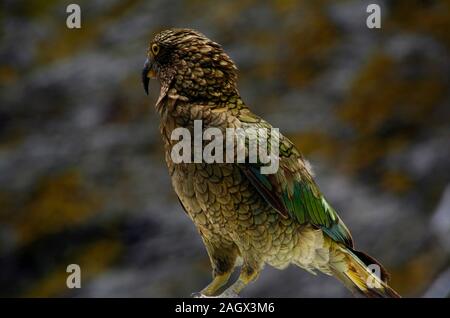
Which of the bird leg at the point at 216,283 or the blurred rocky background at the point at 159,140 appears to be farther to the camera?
the blurred rocky background at the point at 159,140

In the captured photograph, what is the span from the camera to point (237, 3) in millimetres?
2312

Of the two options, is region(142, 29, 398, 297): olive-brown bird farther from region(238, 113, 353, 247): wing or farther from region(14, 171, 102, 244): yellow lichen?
region(14, 171, 102, 244): yellow lichen

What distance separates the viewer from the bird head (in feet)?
3.42

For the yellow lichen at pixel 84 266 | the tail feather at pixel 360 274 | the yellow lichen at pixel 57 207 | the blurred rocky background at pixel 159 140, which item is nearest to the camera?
the tail feather at pixel 360 274

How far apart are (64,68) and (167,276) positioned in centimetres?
102

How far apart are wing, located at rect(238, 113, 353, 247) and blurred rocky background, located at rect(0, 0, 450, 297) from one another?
994 mm

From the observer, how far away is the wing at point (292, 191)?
105 cm

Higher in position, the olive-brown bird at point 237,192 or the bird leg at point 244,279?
the olive-brown bird at point 237,192

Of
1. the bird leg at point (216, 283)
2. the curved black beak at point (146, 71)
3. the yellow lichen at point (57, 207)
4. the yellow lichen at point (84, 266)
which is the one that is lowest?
the yellow lichen at point (84, 266)

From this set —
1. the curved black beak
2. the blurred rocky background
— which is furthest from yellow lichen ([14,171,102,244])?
the curved black beak

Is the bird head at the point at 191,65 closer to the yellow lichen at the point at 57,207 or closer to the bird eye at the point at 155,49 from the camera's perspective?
the bird eye at the point at 155,49

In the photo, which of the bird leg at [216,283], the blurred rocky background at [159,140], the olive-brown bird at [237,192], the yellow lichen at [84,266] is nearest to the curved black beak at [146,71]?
the olive-brown bird at [237,192]

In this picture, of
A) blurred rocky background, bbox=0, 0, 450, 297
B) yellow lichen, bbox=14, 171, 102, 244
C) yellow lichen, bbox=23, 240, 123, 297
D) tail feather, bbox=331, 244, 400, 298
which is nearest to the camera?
tail feather, bbox=331, 244, 400, 298
